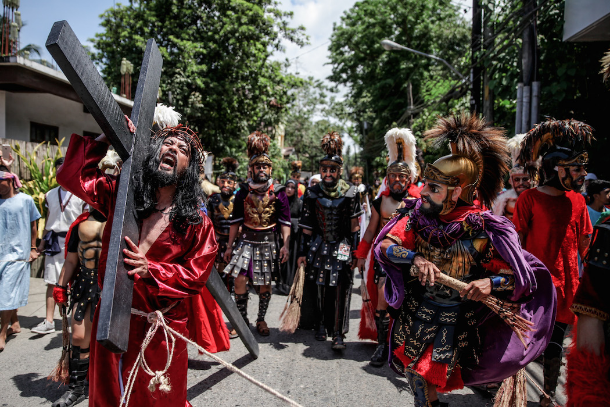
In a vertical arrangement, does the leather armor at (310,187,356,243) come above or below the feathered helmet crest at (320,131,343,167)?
below

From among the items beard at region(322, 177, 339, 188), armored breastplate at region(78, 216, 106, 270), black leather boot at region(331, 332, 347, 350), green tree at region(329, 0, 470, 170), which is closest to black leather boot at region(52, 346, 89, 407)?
armored breastplate at region(78, 216, 106, 270)

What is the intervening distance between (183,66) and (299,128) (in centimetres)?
2535

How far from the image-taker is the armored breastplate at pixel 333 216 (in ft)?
16.4

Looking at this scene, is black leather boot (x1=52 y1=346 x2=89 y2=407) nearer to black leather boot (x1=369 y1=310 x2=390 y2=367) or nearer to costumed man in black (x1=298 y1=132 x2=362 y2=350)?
costumed man in black (x1=298 y1=132 x2=362 y2=350)

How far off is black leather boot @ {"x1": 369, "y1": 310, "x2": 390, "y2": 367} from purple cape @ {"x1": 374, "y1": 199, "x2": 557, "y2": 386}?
1.67m

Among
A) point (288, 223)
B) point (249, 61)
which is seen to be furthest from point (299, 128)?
point (288, 223)

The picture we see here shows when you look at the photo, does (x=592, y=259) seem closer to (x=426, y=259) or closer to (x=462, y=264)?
(x=462, y=264)

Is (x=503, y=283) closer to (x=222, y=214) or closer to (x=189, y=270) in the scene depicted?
(x=189, y=270)

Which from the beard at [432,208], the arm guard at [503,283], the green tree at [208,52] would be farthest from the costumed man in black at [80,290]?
the green tree at [208,52]

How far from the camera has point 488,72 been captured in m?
9.45

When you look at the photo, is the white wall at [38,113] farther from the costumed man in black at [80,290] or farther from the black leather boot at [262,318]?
the black leather boot at [262,318]

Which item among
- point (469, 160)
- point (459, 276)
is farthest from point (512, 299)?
point (469, 160)

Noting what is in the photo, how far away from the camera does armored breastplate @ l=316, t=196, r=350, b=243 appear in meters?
5.00

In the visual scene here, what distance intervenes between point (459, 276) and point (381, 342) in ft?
7.53
